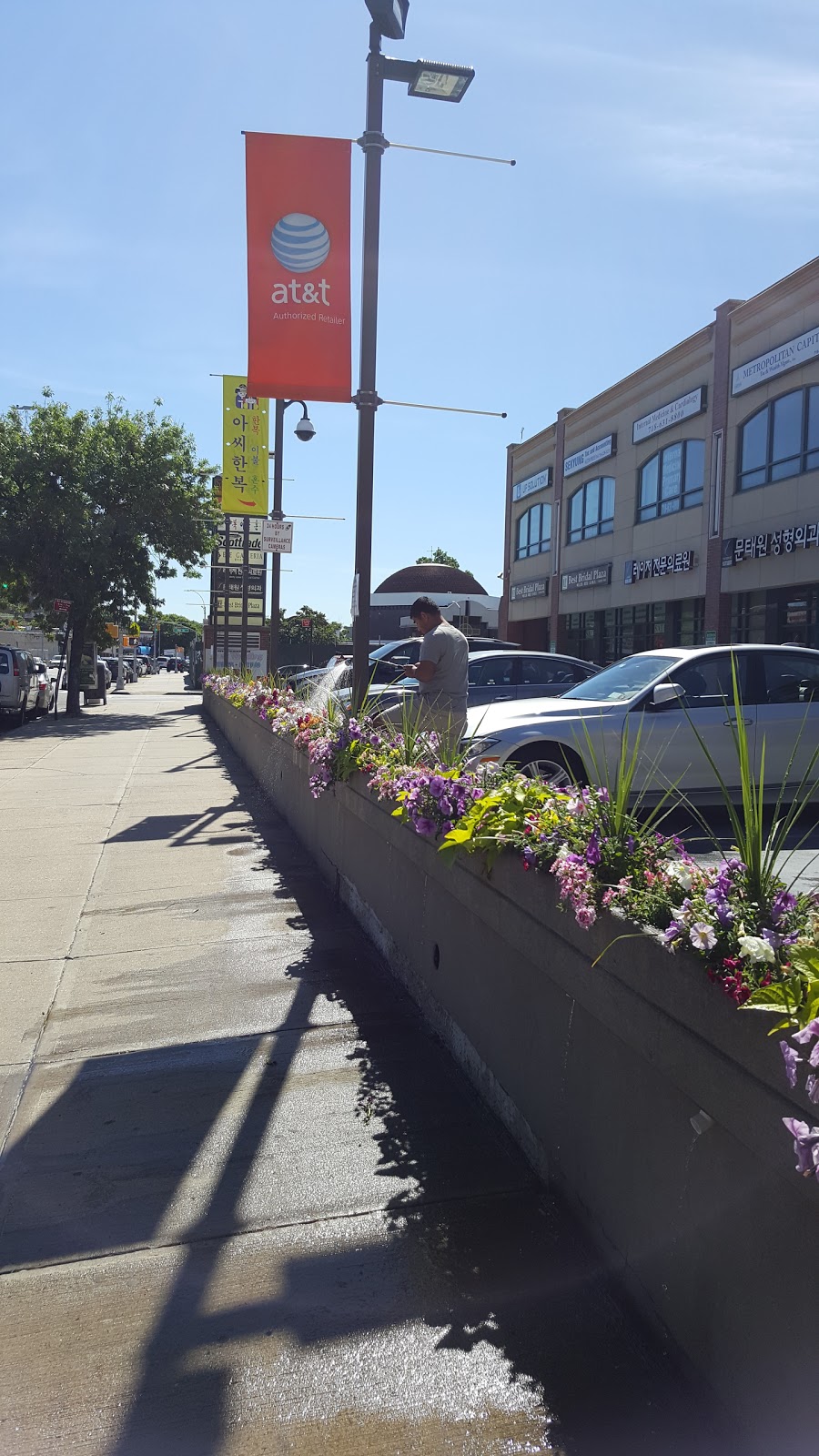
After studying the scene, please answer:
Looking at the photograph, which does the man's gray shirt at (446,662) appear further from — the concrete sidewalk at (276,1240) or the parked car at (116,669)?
the parked car at (116,669)

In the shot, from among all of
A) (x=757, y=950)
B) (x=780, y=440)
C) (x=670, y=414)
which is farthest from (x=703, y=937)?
(x=670, y=414)

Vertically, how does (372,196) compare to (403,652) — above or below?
above

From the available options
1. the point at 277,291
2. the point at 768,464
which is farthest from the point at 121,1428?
the point at 768,464

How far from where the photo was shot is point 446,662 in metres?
7.64

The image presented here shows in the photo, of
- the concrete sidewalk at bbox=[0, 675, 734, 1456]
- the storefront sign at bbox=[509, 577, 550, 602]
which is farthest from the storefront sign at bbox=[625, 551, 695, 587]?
the concrete sidewalk at bbox=[0, 675, 734, 1456]

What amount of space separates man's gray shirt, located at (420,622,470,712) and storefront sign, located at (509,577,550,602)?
2765 centimetres

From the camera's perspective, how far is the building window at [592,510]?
30.7 metres

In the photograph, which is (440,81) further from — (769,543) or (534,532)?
(534,532)

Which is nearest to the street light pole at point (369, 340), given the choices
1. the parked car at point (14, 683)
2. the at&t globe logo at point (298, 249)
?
the at&t globe logo at point (298, 249)

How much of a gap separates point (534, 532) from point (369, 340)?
29.3 metres

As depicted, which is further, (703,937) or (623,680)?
(623,680)

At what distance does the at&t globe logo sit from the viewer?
796 cm

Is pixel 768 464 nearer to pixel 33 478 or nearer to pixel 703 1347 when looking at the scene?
pixel 33 478

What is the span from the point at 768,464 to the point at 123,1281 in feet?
73.5
